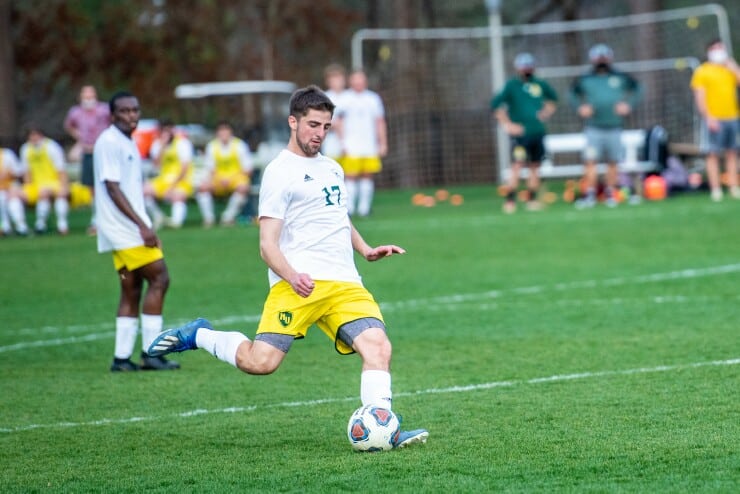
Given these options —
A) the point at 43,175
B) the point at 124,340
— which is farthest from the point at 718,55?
the point at 124,340

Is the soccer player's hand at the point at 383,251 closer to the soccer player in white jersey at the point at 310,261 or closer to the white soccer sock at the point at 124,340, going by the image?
the soccer player in white jersey at the point at 310,261

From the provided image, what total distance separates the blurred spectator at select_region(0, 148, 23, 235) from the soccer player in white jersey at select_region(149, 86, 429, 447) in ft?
54.3

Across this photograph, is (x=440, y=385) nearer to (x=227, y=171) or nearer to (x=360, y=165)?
(x=360, y=165)

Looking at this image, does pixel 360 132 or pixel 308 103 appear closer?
pixel 308 103

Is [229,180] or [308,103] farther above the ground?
[308,103]

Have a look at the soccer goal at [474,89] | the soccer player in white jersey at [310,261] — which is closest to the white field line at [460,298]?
the soccer player in white jersey at [310,261]

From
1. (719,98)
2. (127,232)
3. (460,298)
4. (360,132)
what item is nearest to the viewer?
(127,232)

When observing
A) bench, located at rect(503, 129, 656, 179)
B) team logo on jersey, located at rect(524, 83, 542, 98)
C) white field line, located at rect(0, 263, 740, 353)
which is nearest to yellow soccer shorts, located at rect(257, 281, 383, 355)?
white field line, located at rect(0, 263, 740, 353)

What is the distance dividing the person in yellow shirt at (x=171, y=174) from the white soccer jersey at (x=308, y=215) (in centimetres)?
1495

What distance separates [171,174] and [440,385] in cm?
1544

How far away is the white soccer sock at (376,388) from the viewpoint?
6312 millimetres

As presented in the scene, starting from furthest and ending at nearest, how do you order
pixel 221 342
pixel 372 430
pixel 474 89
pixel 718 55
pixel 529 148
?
pixel 474 89 < pixel 529 148 < pixel 718 55 < pixel 221 342 < pixel 372 430

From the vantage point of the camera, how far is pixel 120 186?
920cm

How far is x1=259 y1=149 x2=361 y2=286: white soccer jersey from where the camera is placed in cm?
653
